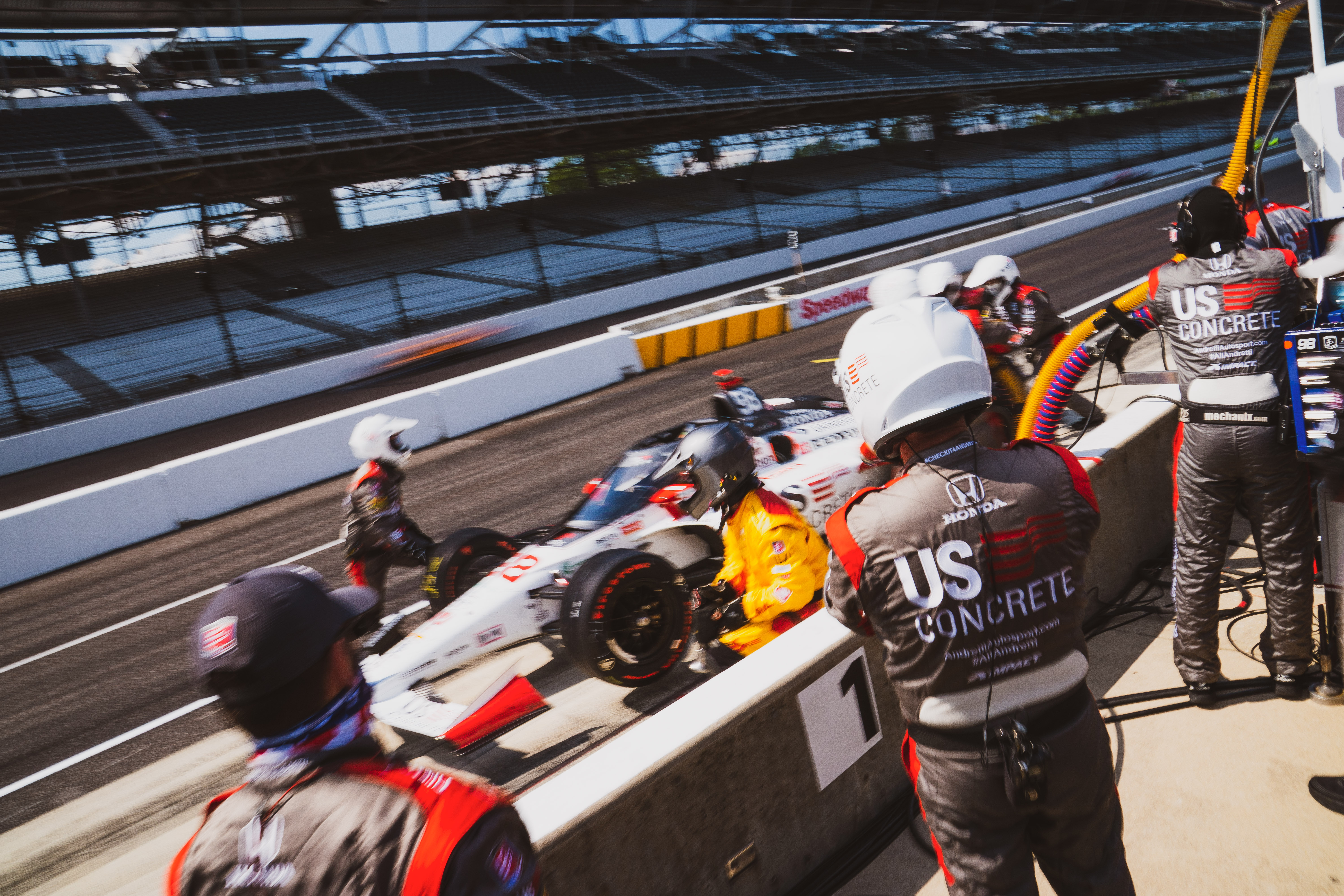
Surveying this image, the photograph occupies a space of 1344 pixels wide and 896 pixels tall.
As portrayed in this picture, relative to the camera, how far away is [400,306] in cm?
2361

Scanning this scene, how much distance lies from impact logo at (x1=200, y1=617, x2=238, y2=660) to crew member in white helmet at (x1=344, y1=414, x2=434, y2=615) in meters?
4.47

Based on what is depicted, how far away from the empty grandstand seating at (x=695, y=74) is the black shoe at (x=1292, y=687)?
1314 inches

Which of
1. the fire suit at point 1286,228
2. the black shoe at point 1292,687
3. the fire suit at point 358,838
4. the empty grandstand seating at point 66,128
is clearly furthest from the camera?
the empty grandstand seating at point 66,128

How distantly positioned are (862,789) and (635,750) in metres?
1.02

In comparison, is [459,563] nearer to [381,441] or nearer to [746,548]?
[381,441]

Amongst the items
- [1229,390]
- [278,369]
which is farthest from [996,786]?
[278,369]

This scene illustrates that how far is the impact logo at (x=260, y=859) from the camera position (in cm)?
130

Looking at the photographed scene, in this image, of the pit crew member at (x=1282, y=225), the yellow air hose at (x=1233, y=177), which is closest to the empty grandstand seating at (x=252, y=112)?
the pit crew member at (x=1282, y=225)

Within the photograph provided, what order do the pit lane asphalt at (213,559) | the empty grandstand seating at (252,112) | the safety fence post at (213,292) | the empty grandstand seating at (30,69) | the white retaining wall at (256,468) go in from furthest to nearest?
1. the empty grandstand seating at (252,112)
2. the empty grandstand seating at (30,69)
3. the safety fence post at (213,292)
4. the white retaining wall at (256,468)
5. the pit lane asphalt at (213,559)

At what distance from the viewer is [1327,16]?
226 inches

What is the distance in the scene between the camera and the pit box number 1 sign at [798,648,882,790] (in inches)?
112

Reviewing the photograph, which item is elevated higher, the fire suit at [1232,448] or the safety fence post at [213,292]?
the safety fence post at [213,292]

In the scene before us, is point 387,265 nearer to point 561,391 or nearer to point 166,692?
point 561,391

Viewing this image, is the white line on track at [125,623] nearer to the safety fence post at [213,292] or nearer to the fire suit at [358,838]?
the fire suit at [358,838]
